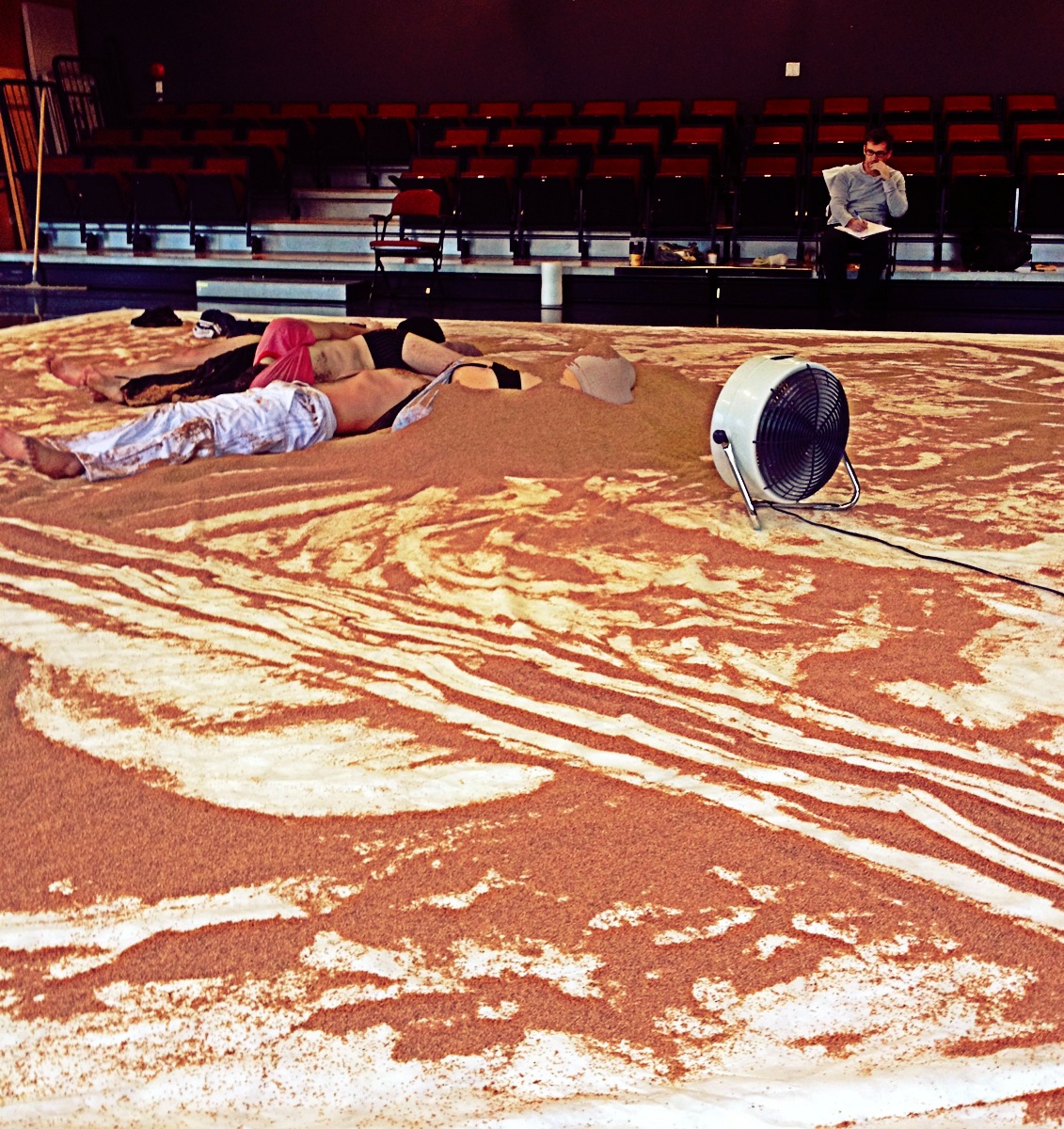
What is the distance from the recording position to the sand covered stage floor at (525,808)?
1.30 meters

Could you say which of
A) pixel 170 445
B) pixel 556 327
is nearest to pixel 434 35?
pixel 556 327

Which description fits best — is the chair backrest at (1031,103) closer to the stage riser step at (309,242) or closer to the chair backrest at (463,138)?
the stage riser step at (309,242)

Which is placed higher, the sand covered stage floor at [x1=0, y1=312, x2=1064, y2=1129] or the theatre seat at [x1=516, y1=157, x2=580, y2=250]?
the theatre seat at [x1=516, y1=157, x2=580, y2=250]

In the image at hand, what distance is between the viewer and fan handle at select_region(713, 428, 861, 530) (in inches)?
123

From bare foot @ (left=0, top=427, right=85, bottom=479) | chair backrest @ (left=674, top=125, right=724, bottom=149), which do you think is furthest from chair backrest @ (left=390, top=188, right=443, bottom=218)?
bare foot @ (left=0, top=427, right=85, bottom=479)

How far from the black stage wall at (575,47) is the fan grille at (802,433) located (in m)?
9.14

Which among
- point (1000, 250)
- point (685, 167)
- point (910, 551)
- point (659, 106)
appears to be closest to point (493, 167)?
point (685, 167)

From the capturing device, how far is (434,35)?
1204 cm

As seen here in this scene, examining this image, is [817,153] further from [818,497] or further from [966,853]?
[966,853]

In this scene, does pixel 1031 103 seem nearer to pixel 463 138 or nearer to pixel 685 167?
pixel 685 167

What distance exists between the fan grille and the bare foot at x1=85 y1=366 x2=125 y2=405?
2.67 metres

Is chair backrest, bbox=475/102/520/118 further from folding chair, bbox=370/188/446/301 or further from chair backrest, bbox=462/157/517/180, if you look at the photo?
folding chair, bbox=370/188/446/301

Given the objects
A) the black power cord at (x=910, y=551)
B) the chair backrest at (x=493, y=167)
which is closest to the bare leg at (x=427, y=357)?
the black power cord at (x=910, y=551)

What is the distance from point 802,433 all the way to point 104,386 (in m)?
2.84
